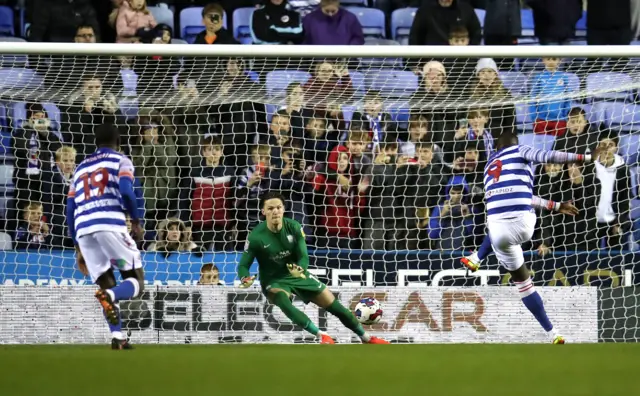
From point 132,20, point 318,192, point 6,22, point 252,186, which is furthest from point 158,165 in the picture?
point 6,22

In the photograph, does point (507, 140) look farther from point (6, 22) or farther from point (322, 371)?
point (6, 22)

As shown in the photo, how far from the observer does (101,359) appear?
6.46m

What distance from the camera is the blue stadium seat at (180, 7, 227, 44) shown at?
41.4ft

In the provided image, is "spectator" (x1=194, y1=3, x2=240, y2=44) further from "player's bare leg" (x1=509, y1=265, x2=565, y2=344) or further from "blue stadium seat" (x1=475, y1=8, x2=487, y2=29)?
"player's bare leg" (x1=509, y1=265, x2=565, y2=344)

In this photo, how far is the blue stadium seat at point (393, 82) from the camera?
34.9 feet

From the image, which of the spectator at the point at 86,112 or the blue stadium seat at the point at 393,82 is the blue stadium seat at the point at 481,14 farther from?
the spectator at the point at 86,112

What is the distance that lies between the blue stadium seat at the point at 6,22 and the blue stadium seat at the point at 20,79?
1.94m

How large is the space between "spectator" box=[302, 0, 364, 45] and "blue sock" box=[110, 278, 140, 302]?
478cm

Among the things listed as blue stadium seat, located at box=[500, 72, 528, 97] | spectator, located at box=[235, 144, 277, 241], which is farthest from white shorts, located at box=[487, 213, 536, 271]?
spectator, located at box=[235, 144, 277, 241]

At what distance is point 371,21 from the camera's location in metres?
13.0

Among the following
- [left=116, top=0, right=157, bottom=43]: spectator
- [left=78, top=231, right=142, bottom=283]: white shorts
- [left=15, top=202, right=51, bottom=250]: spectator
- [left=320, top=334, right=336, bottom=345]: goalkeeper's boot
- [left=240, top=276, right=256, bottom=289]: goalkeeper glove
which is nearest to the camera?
[left=78, top=231, right=142, bottom=283]: white shorts

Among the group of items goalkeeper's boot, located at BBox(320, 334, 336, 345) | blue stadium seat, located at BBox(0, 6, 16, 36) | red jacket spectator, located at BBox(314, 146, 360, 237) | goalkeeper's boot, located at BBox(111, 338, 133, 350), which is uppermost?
blue stadium seat, located at BBox(0, 6, 16, 36)

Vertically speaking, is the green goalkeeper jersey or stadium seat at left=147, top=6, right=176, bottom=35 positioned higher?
stadium seat at left=147, top=6, right=176, bottom=35

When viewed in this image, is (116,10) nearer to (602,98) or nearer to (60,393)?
(602,98)
